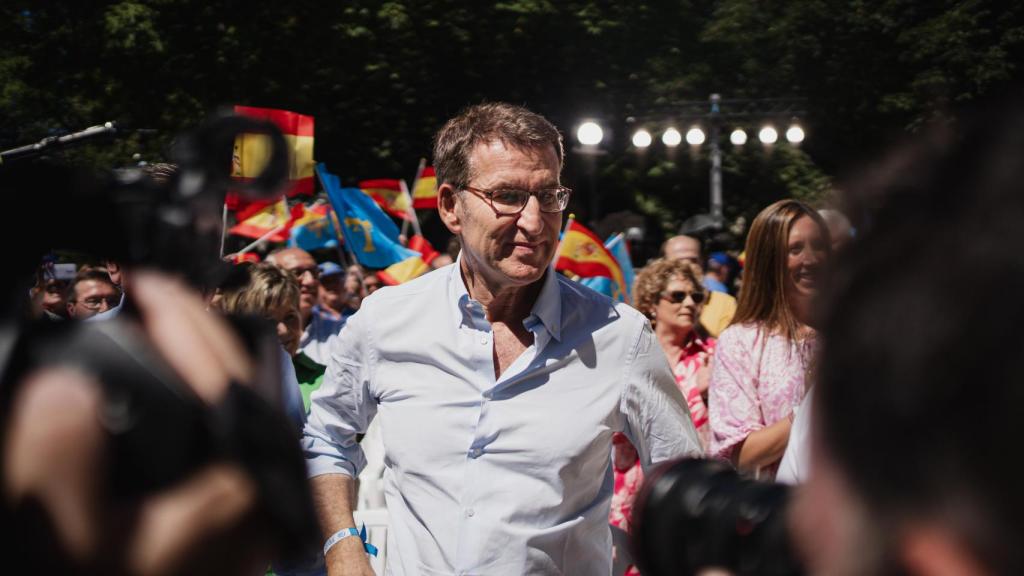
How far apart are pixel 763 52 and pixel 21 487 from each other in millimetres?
28943

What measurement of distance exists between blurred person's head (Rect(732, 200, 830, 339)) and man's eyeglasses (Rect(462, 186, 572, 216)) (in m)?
1.00

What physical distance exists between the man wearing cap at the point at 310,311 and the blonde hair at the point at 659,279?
1931 millimetres

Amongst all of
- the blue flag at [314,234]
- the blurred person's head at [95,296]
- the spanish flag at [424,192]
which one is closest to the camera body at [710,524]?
the blurred person's head at [95,296]

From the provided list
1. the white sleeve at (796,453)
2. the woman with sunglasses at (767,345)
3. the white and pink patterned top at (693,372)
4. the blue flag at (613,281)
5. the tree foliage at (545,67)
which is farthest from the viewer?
the tree foliage at (545,67)

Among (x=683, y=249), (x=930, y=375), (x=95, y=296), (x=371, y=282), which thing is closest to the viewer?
(x=930, y=375)

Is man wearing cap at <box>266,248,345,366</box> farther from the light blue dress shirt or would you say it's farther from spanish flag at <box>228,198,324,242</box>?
the light blue dress shirt

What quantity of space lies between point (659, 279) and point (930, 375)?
5651 mm

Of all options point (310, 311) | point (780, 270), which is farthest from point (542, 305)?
point (310, 311)

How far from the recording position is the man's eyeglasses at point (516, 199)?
3330 mm

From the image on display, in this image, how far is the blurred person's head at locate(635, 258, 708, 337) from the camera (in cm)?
617

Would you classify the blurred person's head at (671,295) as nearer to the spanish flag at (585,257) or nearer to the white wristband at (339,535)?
the spanish flag at (585,257)

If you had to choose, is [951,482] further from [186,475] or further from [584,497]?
[584,497]

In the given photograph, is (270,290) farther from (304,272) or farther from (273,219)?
(273,219)

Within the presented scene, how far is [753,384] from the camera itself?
3902 mm
